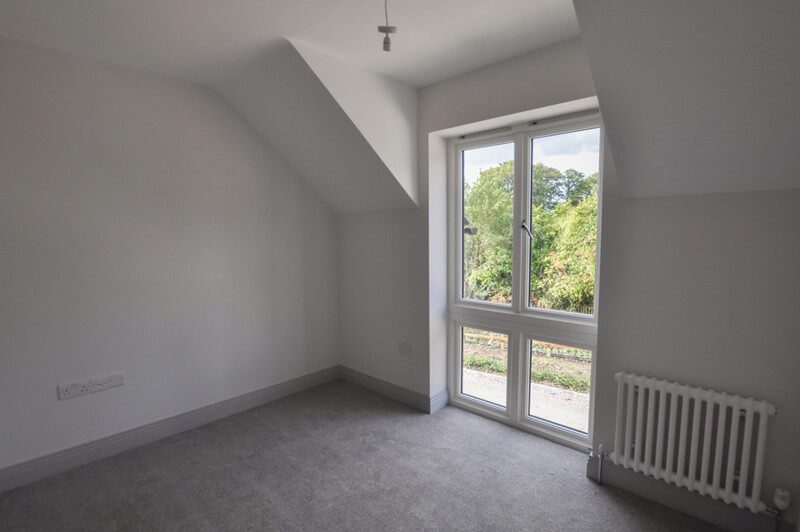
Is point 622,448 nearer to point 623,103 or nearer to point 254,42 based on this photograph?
point 623,103

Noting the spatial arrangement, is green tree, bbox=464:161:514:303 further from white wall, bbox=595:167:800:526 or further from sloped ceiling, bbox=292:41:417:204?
white wall, bbox=595:167:800:526

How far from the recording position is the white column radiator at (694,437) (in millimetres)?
1796

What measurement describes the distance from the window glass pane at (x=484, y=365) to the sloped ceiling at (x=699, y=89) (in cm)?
160

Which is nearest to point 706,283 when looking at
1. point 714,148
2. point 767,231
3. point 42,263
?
point 767,231

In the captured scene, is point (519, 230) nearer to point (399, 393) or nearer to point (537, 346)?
point (537, 346)

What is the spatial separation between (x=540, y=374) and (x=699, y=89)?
2012 millimetres

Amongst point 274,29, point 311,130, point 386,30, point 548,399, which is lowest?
point 548,399

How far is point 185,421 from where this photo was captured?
2.93 metres

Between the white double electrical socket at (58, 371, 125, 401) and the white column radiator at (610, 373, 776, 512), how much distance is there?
10.4ft

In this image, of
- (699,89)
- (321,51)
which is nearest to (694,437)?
(699,89)

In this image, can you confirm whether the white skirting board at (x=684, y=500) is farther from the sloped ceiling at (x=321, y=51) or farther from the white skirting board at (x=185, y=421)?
the sloped ceiling at (x=321, y=51)

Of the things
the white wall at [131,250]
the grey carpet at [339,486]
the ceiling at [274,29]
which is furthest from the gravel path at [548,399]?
the ceiling at [274,29]

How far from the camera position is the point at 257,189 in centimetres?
329

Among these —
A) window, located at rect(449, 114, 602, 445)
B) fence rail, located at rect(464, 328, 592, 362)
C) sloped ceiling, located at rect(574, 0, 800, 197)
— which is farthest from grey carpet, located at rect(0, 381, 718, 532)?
sloped ceiling, located at rect(574, 0, 800, 197)
